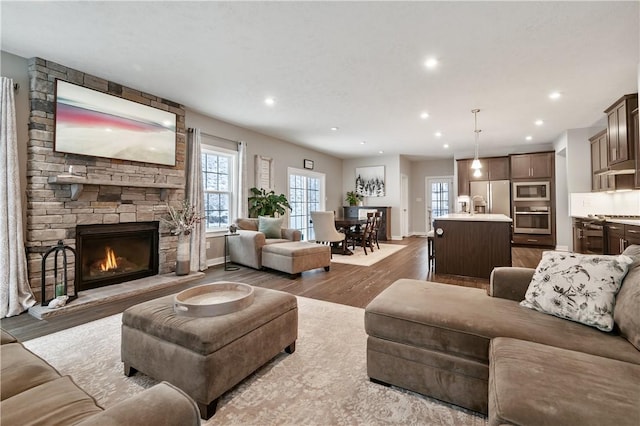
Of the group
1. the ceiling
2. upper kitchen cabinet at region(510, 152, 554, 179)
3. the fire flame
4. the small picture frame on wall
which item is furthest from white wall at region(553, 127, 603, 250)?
the fire flame

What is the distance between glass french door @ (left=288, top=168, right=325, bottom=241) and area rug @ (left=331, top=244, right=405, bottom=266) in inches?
67.8

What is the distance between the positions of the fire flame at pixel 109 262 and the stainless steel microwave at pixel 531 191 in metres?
8.41

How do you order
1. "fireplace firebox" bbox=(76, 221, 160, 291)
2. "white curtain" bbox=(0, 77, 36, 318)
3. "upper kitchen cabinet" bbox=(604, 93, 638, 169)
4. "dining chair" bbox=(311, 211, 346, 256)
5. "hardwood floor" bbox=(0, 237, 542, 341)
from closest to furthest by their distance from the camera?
1. "hardwood floor" bbox=(0, 237, 542, 341)
2. "white curtain" bbox=(0, 77, 36, 318)
3. "fireplace firebox" bbox=(76, 221, 160, 291)
4. "upper kitchen cabinet" bbox=(604, 93, 638, 169)
5. "dining chair" bbox=(311, 211, 346, 256)

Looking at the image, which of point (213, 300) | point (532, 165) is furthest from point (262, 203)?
point (532, 165)

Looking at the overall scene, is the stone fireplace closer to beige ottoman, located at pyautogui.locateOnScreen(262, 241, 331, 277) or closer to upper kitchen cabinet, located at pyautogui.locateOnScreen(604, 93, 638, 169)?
beige ottoman, located at pyautogui.locateOnScreen(262, 241, 331, 277)

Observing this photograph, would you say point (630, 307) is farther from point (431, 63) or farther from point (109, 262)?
point (109, 262)

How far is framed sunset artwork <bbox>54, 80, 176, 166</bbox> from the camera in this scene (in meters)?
3.23

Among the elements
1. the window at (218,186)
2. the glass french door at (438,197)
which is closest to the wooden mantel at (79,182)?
the window at (218,186)

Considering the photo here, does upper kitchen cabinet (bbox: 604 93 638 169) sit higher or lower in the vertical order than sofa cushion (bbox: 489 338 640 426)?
higher

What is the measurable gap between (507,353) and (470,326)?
0.88 ft

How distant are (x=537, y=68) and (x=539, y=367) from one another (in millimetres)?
3444

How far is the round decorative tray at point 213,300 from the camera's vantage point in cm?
169

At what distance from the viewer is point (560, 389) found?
3.16 ft

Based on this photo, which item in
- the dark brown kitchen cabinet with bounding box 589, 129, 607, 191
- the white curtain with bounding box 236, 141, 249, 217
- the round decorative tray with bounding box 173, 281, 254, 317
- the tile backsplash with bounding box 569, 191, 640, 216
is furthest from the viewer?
the white curtain with bounding box 236, 141, 249, 217
